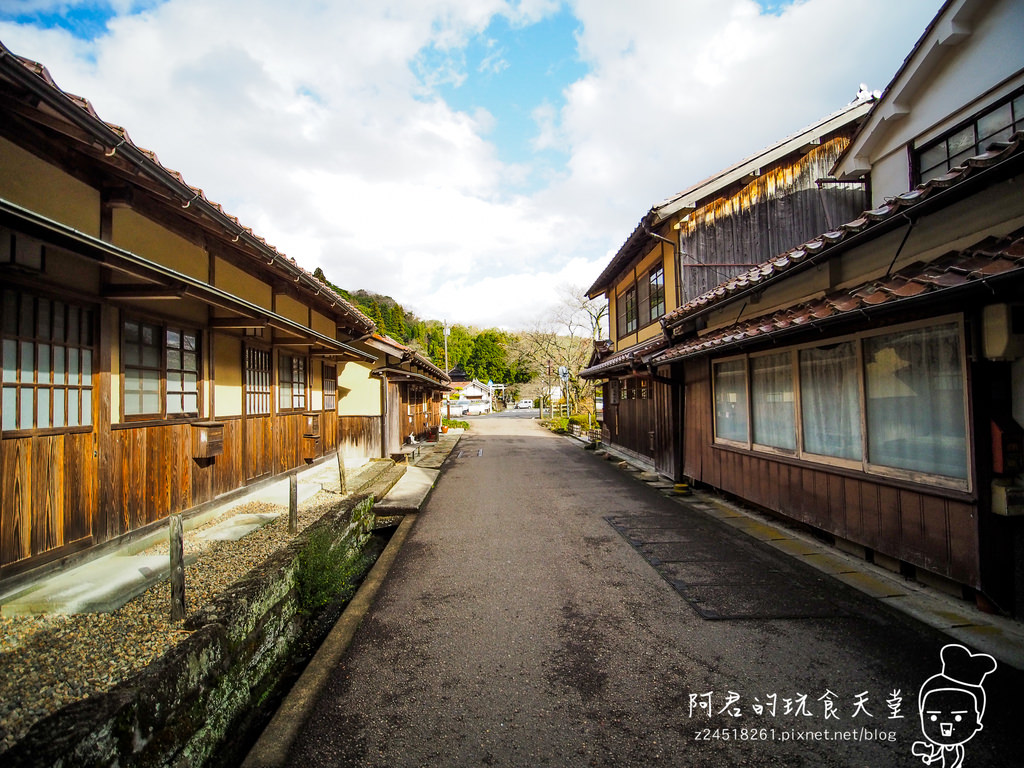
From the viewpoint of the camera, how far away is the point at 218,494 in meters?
6.36

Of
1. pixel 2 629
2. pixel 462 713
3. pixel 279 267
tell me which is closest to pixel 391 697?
pixel 462 713

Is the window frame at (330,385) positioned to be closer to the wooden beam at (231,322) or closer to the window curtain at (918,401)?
Answer: the wooden beam at (231,322)

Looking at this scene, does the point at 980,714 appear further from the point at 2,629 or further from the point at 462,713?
the point at 2,629

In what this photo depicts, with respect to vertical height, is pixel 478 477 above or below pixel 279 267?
below

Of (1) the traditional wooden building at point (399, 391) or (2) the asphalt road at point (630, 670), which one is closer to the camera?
(2) the asphalt road at point (630, 670)

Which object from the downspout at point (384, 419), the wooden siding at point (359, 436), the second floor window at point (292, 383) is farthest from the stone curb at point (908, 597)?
the downspout at point (384, 419)

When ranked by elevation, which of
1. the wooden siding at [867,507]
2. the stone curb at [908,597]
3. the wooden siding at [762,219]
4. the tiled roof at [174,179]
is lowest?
the stone curb at [908,597]

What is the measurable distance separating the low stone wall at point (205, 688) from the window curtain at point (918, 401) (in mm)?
5598

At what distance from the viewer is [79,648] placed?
2816 mm

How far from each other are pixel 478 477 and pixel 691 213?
26.2ft

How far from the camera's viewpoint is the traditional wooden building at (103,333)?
3420 mm

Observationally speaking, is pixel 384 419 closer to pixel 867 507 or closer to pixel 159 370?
pixel 159 370

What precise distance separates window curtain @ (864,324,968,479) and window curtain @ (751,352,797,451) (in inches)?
53.0

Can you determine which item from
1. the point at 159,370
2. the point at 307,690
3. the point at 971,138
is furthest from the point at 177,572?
the point at 971,138
